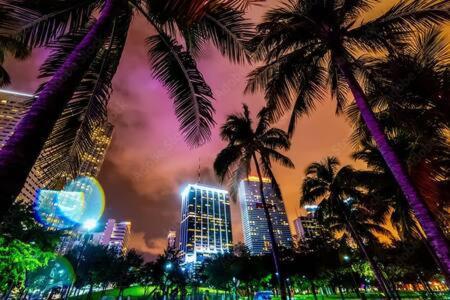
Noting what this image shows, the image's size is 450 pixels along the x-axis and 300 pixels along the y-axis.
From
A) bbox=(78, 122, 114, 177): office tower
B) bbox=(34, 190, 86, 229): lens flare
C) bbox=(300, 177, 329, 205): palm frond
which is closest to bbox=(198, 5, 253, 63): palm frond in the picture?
bbox=(78, 122, 114, 177): office tower

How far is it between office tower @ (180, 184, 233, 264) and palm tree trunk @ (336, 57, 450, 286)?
155 meters

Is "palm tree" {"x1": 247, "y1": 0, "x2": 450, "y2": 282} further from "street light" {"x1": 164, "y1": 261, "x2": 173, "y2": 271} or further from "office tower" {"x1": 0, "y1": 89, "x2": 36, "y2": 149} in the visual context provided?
"street light" {"x1": 164, "y1": 261, "x2": 173, "y2": 271}

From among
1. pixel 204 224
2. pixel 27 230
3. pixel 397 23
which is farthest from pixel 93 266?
pixel 204 224

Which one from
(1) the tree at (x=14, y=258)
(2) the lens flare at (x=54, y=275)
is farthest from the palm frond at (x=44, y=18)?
(2) the lens flare at (x=54, y=275)

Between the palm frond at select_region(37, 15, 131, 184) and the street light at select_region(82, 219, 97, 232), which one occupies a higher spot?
the street light at select_region(82, 219, 97, 232)

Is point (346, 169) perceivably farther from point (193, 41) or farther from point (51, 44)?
point (51, 44)

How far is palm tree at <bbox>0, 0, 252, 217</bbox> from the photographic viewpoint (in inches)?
70.5

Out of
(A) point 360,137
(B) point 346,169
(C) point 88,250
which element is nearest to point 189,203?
(C) point 88,250

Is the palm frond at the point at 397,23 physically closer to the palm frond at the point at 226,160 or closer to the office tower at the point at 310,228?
the palm frond at the point at 226,160

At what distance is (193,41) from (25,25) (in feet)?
9.25

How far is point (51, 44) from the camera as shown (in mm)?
3826

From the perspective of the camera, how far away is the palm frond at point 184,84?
4559mm

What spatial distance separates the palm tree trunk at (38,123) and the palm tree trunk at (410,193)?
19.4 ft

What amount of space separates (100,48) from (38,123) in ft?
7.74
